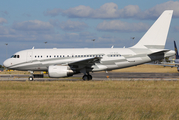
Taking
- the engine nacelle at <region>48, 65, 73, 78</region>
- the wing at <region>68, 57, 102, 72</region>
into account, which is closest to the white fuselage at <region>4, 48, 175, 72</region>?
the wing at <region>68, 57, 102, 72</region>

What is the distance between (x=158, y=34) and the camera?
28.7 meters

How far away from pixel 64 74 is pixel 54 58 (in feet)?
10.9

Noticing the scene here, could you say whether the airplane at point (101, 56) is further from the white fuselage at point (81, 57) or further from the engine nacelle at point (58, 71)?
the engine nacelle at point (58, 71)

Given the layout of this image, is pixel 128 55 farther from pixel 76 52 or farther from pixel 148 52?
pixel 76 52

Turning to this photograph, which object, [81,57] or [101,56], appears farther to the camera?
[81,57]

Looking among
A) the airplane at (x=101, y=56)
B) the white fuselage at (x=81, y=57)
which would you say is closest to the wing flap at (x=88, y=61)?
the airplane at (x=101, y=56)

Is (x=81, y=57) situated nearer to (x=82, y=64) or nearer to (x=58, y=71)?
(x=82, y=64)

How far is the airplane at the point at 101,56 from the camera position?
27.3m

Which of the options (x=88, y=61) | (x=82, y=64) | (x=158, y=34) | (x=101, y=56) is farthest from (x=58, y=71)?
(x=158, y=34)

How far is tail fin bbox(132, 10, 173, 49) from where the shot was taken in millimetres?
28500

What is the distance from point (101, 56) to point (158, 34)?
734cm

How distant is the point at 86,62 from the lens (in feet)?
85.7

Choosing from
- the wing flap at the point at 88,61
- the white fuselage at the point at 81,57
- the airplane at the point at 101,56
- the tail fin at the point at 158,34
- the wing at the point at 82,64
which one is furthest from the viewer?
the tail fin at the point at 158,34

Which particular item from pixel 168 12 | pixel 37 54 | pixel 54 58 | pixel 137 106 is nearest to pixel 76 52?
pixel 54 58
